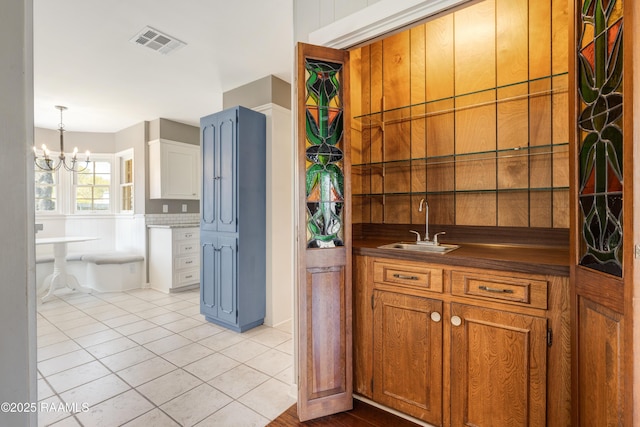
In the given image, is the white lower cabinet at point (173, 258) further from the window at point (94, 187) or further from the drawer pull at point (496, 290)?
the drawer pull at point (496, 290)

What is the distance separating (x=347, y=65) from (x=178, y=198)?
4.18m

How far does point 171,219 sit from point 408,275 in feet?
15.3

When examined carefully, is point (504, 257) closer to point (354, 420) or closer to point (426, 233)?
point (426, 233)

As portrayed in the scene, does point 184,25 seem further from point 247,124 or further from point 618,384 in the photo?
point 618,384

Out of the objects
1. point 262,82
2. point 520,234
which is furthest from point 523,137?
point 262,82

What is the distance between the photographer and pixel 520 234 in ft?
6.30

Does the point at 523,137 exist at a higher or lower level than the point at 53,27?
lower

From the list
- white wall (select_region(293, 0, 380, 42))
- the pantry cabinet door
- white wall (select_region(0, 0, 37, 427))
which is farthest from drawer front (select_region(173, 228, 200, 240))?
white wall (select_region(0, 0, 37, 427))

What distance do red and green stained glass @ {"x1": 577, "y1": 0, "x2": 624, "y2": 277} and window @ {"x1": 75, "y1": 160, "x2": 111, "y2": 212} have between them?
6503 mm

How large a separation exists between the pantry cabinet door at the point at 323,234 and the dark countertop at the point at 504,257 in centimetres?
25

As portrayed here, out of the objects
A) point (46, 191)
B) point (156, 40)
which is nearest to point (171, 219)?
point (46, 191)

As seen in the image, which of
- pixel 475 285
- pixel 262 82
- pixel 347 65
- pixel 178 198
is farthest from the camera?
pixel 178 198

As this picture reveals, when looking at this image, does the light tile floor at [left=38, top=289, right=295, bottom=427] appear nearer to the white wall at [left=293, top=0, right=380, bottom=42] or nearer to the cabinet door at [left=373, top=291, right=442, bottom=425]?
the cabinet door at [left=373, top=291, right=442, bottom=425]

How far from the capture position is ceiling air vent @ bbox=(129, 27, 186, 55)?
2.56 meters
